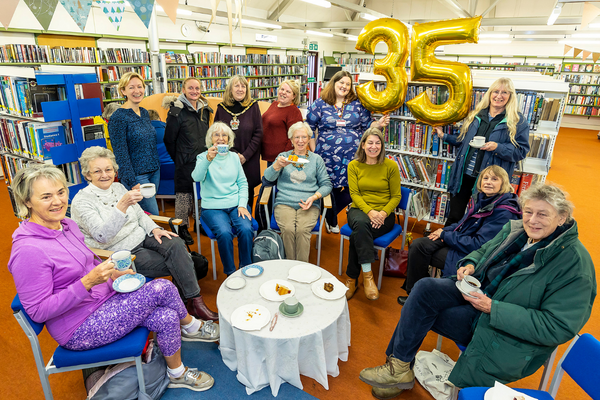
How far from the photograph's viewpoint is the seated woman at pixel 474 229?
2367mm

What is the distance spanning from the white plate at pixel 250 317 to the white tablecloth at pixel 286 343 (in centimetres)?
3

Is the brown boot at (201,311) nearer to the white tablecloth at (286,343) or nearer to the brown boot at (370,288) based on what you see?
the white tablecloth at (286,343)

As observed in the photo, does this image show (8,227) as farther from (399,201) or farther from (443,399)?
(443,399)

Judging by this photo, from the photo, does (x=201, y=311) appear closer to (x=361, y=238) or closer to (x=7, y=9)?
(x=361, y=238)

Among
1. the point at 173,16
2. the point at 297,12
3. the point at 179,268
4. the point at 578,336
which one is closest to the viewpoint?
the point at 578,336

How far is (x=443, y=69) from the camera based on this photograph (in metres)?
3.35

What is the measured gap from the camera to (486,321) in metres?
1.71

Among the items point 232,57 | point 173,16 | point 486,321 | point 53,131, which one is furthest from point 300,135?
point 232,57

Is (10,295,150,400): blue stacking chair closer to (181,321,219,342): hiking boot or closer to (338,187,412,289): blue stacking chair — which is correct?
(181,321,219,342): hiking boot

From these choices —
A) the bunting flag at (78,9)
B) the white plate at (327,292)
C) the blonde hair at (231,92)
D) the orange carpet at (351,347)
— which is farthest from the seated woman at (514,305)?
the bunting flag at (78,9)

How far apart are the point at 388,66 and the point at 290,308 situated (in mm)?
2664

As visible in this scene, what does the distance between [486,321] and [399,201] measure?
155 cm

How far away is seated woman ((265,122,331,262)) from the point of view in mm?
3064

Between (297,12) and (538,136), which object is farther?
(297,12)
